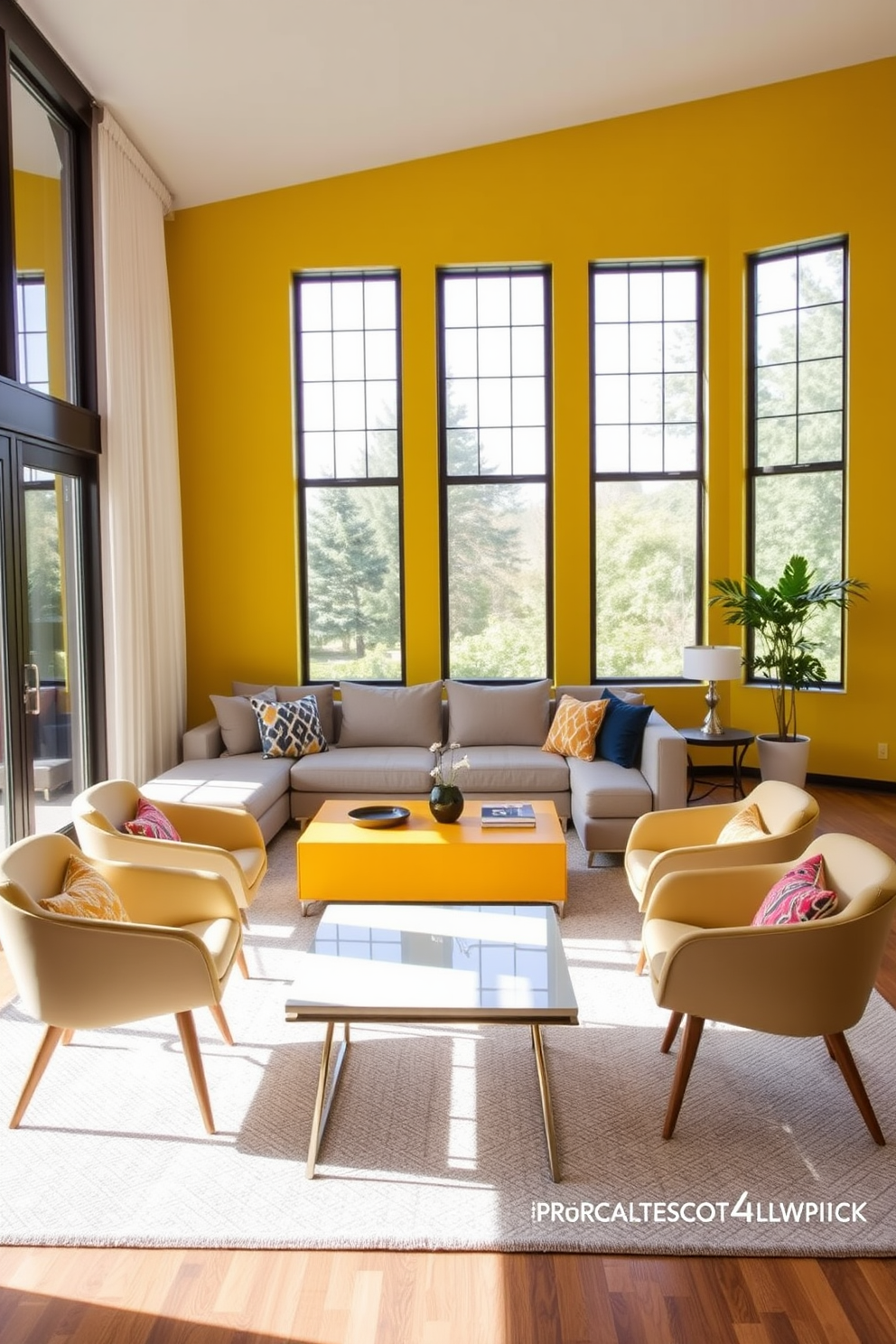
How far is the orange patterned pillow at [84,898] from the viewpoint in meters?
3.01

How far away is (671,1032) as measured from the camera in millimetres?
3355

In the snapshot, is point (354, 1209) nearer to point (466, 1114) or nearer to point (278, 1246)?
point (278, 1246)

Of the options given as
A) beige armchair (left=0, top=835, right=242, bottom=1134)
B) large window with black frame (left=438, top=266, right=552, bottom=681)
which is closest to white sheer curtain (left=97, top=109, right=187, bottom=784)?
large window with black frame (left=438, top=266, right=552, bottom=681)

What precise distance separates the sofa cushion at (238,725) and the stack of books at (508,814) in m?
1.98

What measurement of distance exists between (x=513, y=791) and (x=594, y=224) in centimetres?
420

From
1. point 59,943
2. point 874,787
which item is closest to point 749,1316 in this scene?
point 59,943

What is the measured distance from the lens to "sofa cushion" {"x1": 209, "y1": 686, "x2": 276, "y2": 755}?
6465 millimetres

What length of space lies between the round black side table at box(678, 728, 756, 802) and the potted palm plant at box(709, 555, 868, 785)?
18cm

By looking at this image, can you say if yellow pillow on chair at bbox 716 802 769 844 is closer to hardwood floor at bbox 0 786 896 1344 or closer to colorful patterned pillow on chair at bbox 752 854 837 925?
colorful patterned pillow on chair at bbox 752 854 837 925

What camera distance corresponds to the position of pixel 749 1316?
2.21 meters

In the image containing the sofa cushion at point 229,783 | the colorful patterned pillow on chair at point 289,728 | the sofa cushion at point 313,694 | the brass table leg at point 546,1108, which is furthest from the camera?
the sofa cushion at point 313,694

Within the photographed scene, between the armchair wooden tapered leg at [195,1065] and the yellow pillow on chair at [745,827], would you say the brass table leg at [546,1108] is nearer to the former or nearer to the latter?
the armchair wooden tapered leg at [195,1065]

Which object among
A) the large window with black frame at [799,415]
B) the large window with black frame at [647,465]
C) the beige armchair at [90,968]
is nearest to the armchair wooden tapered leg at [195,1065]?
the beige armchair at [90,968]

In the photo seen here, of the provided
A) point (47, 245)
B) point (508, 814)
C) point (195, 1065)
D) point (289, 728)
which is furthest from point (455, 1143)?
point (47, 245)
